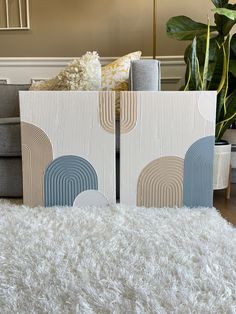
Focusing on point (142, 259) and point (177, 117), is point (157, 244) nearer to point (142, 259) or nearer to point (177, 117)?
point (142, 259)

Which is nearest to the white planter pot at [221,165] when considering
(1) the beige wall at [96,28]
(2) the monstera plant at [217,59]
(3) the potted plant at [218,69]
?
(3) the potted plant at [218,69]

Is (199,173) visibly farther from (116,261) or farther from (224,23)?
(224,23)

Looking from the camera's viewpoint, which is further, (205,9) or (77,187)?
(205,9)

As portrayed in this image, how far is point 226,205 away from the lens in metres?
1.58

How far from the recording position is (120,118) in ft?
4.41

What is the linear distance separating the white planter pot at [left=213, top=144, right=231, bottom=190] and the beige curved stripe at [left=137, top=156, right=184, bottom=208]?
0.32 meters

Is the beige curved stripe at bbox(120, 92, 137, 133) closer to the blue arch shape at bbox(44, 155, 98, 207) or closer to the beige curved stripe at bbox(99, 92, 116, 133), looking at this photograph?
the beige curved stripe at bbox(99, 92, 116, 133)

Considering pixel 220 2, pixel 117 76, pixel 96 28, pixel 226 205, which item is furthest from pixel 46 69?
pixel 226 205

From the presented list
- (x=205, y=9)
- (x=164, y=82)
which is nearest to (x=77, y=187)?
(x=164, y=82)

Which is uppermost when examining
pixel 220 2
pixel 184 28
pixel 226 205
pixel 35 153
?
pixel 220 2

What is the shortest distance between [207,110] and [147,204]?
48 cm

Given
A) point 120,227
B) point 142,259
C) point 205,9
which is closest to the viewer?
point 142,259

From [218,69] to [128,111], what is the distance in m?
0.73

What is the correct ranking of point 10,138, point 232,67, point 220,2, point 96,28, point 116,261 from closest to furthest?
1. point 116,261
2. point 10,138
3. point 232,67
4. point 220,2
5. point 96,28
